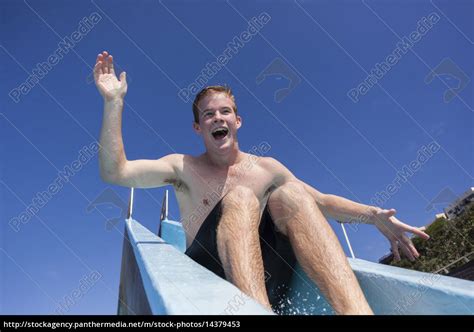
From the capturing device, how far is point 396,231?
1586mm

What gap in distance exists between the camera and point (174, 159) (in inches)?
70.6

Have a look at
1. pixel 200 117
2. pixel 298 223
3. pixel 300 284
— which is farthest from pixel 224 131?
pixel 300 284

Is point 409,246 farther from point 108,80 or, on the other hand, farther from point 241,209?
point 108,80

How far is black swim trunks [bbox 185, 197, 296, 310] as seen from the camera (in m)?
1.46

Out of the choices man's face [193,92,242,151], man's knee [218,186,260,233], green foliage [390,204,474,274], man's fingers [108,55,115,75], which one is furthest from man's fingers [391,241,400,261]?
green foliage [390,204,474,274]

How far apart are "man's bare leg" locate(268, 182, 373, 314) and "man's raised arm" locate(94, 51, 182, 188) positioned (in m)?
0.57

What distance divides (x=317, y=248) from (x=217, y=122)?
35.0 inches

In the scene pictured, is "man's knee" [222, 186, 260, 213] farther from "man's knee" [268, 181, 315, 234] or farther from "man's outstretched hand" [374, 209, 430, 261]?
"man's outstretched hand" [374, 209, 430, 261]

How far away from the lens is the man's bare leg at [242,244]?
3.60 feet

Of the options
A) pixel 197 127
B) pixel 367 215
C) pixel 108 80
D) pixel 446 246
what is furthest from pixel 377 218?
pixel 446 246


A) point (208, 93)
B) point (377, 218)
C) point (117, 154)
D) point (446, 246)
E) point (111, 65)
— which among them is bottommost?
point (117, 154)
